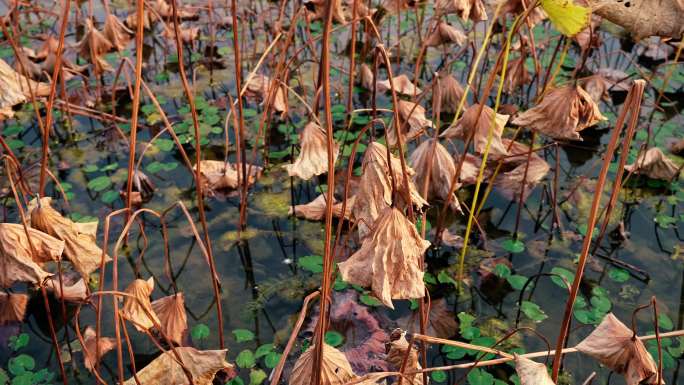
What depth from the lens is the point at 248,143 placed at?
2164 millimetres

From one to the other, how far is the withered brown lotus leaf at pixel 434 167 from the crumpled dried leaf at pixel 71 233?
0.65 m

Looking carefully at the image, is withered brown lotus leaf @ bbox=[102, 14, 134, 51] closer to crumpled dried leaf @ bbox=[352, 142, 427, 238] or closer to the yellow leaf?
crumpled dried leaf @ bbox=[352, 142, 427, 238]

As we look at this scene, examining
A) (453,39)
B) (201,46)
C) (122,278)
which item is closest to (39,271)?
(122,278)

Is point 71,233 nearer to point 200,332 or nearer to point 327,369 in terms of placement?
point 200,332

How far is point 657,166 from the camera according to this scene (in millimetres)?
1904

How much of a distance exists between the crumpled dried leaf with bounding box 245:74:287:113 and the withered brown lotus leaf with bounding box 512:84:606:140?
0.98 metres

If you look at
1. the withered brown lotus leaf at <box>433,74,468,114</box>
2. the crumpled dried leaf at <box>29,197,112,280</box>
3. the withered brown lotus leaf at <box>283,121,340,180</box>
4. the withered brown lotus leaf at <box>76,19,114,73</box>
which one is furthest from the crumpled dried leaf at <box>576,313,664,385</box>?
the withered brown lotus leaf at <box>76,19,114,73</box>

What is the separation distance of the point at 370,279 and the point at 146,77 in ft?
6.91

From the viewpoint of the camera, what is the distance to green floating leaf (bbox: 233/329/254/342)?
142 cm

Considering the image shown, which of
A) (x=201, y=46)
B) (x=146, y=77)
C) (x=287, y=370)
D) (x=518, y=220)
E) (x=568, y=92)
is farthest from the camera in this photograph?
(x=201, y=46)

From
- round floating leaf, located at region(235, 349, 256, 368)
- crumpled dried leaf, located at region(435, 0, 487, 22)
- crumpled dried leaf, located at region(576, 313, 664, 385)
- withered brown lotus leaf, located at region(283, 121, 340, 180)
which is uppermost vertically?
crumpled dried leaf, located at region(435, 0, 487, 22)

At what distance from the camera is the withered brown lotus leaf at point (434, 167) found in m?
1.24

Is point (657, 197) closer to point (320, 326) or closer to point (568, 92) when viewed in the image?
point (568, 92)

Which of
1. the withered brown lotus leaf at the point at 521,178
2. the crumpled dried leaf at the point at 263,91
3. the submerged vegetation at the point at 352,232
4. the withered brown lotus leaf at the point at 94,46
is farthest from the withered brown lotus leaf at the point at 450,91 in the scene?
the withered brown lotus leaf at the point at 94,46
